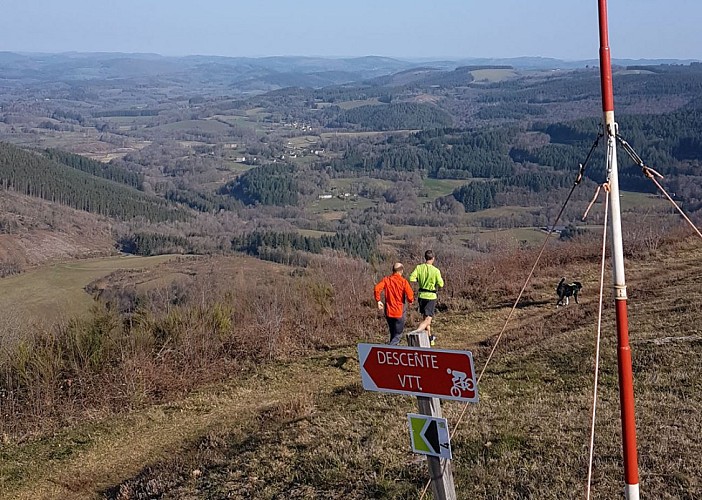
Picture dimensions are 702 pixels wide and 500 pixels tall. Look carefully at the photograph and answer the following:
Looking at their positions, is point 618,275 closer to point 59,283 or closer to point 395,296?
point 395,296

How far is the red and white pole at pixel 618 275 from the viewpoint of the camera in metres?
3.75

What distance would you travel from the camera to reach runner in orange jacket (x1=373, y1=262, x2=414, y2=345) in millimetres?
10625

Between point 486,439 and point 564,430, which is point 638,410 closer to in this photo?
point 564,430

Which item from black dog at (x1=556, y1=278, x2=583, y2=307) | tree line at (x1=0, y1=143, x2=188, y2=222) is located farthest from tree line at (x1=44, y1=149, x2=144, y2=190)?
black dog at (x1=556, y1=278, x2=583, y2=307)

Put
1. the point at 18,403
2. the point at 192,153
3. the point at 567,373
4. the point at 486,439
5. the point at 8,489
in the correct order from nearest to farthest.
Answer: the point at 486,439 < the point at 8,489 < the point at 567,373 < the point at 18,403 < the point at 192,153

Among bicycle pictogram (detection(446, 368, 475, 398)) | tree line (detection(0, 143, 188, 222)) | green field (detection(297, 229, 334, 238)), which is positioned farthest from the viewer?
tree line (detection(0, 143, 188, 222))

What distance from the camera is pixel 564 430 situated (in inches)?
296

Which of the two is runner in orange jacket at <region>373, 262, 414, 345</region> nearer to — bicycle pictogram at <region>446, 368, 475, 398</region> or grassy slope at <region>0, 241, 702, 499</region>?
grassy slope at <region>0, 241, 702, 499</region>

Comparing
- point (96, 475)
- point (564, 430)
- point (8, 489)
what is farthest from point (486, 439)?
point (8, 489)

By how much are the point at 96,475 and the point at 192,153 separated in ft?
441

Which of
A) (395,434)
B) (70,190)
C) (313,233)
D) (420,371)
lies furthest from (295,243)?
(420,371)

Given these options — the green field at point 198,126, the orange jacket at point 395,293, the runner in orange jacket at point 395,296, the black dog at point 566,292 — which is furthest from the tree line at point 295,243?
the green field at point 198,126

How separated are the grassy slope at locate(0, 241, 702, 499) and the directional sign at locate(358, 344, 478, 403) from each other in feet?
9.52

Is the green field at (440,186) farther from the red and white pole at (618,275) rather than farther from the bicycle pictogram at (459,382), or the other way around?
the bicycle pictogram at (459,382)
